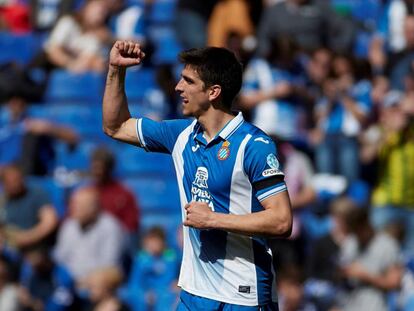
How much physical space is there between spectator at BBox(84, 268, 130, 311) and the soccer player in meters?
4.21

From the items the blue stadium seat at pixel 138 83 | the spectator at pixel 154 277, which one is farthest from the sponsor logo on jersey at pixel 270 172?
the blue stadium seat at pixel 138 83

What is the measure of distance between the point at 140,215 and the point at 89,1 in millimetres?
3559

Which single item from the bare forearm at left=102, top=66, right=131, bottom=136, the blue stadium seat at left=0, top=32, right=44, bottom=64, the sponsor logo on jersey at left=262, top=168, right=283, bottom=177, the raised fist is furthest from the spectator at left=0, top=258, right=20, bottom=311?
the sponsor logo on jersey at left=262, top=168, right=283, bottom=177

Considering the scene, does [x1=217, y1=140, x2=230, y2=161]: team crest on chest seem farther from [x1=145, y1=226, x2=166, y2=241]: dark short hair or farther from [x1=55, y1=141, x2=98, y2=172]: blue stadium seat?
[x1=55, y1=141, x2=98, y2=172]: blue stadium seat

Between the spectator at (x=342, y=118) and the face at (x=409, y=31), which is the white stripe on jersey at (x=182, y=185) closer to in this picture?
the spectator at (x=342, y=118)

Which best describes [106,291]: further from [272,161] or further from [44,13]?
[44,13]

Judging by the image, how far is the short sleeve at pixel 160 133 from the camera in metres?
6.49

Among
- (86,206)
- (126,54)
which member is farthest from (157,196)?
(126,54)

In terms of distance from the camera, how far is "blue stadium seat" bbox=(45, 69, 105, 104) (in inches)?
555

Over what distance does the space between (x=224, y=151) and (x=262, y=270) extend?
0.67 m

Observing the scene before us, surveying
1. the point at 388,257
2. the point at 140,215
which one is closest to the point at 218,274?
the point at 388,257

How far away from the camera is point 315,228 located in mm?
11672

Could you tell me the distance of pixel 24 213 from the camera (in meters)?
11.7

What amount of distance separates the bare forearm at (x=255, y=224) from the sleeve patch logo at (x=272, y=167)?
0.20m
